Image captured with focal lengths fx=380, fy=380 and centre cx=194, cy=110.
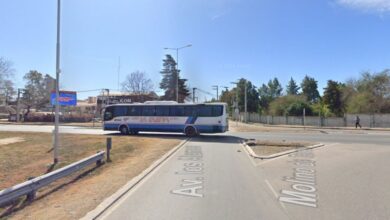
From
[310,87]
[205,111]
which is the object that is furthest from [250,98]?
[205,111]

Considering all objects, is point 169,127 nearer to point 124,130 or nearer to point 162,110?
point 162,110

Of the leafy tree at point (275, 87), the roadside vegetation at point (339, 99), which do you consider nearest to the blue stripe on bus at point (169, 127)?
the roadside vegetation at point (339, 99)

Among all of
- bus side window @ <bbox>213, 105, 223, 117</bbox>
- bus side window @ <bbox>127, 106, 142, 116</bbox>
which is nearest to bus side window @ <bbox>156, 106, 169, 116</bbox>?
bus side window @ <bbox>127, 106, 142, 116</bbox>

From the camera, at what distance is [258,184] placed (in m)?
10.2

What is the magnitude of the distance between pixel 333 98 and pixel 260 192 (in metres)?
76.6

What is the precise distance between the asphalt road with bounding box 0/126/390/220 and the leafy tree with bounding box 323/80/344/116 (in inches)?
2704

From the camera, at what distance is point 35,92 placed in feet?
303

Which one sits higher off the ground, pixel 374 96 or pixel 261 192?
pixel 374 96

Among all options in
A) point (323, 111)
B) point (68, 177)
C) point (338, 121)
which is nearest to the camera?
point (68, 177)

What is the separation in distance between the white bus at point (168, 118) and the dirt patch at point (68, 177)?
8.46 m

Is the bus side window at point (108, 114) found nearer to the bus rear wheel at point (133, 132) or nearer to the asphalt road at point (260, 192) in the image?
the bus rear wheel at point (133, 132)

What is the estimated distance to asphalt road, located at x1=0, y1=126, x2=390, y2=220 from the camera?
7164 mm

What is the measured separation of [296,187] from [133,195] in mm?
4171

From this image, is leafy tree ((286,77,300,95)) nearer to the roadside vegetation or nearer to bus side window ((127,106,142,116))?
the roadside vegetation
